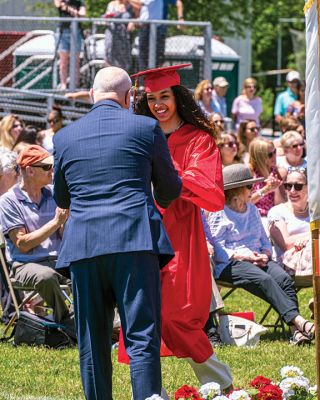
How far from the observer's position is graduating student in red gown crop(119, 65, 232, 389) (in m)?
6.28

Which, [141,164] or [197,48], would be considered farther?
[197,48]

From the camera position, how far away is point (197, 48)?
16.8 m

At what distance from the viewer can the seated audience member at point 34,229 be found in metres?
8.66

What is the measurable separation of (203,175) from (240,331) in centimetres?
285

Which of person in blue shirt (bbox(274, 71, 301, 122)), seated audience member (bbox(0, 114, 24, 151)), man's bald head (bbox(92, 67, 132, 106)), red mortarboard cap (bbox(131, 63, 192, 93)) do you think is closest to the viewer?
man's bald head (bbox(92, 67, 132, 106))

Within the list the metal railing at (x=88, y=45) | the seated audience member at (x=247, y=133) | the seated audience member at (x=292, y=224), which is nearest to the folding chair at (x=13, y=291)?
the seated audience member at (x=292, y=224)

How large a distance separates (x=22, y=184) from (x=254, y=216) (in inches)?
80.1

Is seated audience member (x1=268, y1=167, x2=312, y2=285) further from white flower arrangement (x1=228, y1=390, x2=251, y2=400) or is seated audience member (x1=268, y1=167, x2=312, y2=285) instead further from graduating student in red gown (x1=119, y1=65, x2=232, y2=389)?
white flower arrangement (x1=228, y1=390, x2=251, y2=400)

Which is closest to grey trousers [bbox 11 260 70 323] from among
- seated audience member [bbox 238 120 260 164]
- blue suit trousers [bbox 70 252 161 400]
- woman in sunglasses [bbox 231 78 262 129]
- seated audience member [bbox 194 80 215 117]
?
blue suit trousers [bbox 70 252 161 400]

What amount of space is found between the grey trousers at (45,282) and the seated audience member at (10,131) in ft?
14.1

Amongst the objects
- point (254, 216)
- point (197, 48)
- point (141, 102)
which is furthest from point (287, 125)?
point (141, 102)

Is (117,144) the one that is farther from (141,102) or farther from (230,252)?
(230,252)

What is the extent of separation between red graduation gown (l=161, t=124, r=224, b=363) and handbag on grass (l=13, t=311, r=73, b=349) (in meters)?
2.44

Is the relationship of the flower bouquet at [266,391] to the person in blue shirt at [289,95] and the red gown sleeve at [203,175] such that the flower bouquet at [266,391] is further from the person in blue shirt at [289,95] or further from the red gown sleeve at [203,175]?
the person in blue shirt at [289,95]
